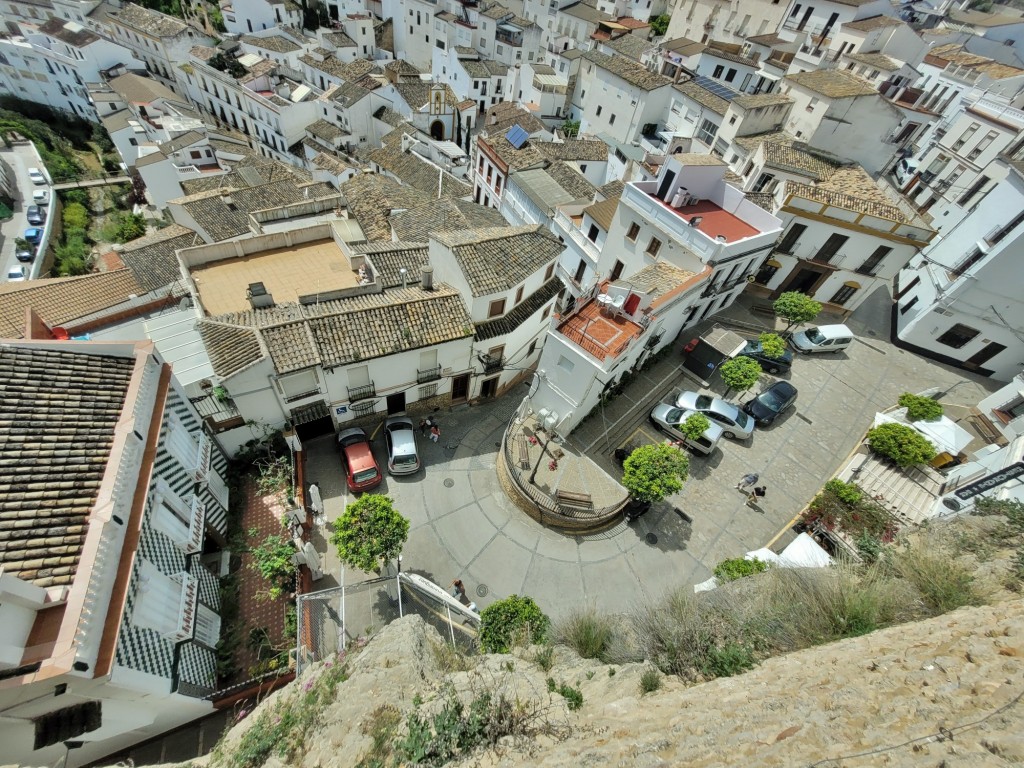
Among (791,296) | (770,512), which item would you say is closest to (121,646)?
(770,512)

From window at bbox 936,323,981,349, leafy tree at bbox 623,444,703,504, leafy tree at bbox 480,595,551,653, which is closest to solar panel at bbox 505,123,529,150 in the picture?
leafy tree at bbox 623,444,703,504

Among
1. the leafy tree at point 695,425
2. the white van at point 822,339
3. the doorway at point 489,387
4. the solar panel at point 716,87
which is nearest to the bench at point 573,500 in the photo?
the leafy tree at point 695,425

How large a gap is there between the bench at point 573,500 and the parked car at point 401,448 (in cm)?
744

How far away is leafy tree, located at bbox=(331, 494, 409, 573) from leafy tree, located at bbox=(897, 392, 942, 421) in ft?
86.3

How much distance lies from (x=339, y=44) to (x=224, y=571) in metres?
84.8

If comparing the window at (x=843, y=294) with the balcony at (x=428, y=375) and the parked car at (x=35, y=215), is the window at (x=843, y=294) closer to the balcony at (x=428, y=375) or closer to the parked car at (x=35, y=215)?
the balcony at (x=428, y=375)

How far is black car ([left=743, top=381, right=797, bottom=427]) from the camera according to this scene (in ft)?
82.0

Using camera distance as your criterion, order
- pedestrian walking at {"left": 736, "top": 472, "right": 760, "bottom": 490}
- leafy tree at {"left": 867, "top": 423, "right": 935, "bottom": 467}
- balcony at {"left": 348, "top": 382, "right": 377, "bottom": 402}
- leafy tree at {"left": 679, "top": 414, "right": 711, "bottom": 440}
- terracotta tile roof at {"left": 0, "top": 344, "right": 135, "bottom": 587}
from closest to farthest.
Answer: terracotta tile roof at {"left": 0, "top": 344, "right": 135, "bottom": 587}, leafy tree at {"left": 867, "top": 423, "right": 935, "bottom": 467}, balcony at {"left": 348, "top": 382, "right": 377, "bottom": 402}, leafy tree at {"left": 679, "top": 414, "right": 711, "bottom": 440}, pedestrian walking at {"left": 736, "top": 472, "right": 760, "bottom": 490}

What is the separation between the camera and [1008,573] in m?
10.1

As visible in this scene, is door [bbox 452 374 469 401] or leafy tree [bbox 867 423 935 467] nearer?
leafy tree [bbox 867 423 935 467]

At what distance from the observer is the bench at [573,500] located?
68.4ft

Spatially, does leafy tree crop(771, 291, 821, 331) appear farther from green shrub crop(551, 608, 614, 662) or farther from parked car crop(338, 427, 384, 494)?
parked car crop(338, 427, 384, 494)

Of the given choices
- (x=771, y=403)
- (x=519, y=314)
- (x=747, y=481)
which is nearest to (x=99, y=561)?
(x=519, y=314)

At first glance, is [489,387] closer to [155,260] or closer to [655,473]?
[655,473]
